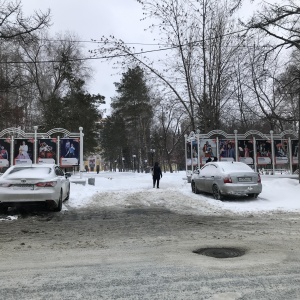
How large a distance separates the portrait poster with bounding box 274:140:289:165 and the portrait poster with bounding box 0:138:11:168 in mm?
16416

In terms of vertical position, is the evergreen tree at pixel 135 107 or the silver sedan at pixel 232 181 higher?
the evergreen tree at pixel 135 107

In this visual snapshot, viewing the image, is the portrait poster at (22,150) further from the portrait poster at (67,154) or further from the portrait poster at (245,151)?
the portrait poster at (245,151)

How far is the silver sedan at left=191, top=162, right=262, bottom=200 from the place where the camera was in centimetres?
1373

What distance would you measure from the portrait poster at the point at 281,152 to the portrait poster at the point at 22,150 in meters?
15.2

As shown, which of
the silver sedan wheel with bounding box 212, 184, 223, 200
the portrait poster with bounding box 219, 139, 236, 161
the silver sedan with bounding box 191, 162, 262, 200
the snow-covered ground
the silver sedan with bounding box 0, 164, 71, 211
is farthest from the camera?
the portrait poster with bounding box 219, 139, 236, 161

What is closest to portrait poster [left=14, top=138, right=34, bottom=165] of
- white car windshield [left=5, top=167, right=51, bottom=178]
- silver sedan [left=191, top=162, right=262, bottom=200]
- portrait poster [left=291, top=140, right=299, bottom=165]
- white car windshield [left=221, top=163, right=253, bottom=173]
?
white car windshield [left=5, top=167, right=51, bottom=178]

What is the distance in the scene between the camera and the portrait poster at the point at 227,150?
22.8m

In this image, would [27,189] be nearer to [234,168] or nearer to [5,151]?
[234,168]

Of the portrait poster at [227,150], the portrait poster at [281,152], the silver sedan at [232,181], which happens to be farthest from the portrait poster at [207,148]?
the silver sedan at [232,181]

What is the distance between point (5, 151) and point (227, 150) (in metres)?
13.4

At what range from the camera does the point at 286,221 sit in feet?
31.8

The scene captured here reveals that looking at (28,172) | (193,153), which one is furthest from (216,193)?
(193,153)

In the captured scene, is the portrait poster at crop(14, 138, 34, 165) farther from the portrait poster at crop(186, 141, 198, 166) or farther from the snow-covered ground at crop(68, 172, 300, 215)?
the portrait poster at crop(186, 141, 198, 166)

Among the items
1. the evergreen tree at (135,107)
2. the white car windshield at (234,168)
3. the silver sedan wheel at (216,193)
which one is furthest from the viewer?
the evergreen tree at (135,107)
